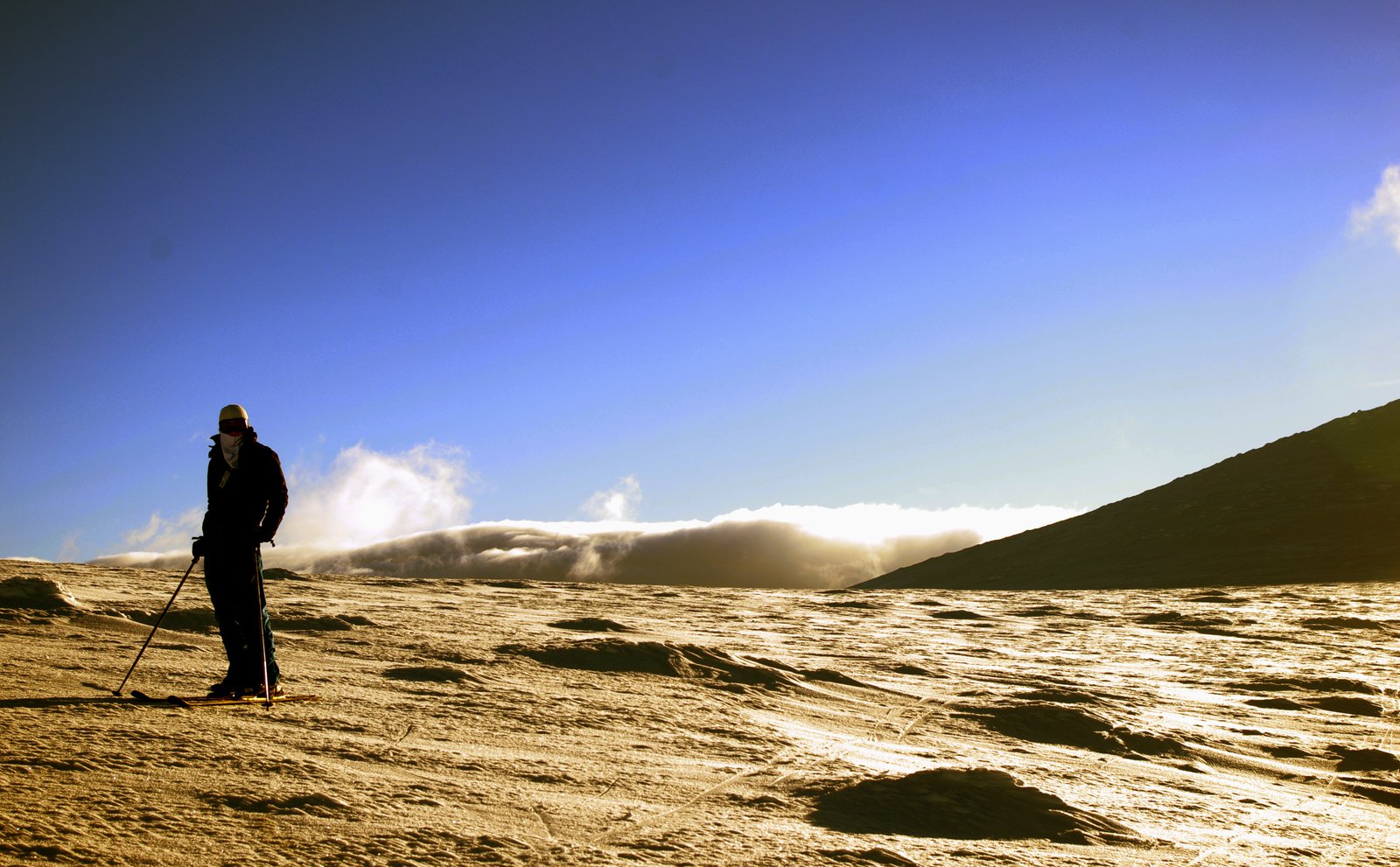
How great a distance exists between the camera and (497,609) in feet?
43.7

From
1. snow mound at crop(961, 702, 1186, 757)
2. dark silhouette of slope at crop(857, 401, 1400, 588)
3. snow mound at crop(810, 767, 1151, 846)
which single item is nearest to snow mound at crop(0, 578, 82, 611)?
snow mound at crop(810, 767, 1151, 846)

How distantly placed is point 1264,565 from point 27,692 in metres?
26.2

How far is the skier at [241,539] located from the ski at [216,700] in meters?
0.08

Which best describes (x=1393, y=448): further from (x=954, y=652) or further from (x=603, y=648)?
(x=603, y=648)

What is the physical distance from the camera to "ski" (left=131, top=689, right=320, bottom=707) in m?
5.49

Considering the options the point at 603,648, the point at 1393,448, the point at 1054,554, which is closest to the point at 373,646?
the point at 603,648

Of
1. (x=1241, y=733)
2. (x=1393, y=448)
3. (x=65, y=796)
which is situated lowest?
(x=1241, y=733)

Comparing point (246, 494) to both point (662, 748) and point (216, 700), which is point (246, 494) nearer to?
point (216, 700)

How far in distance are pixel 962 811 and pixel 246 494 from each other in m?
4.47

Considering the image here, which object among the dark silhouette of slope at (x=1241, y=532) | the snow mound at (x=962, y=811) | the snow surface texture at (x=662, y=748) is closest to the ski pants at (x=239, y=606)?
the snow surface texture at (x=662, y=748)

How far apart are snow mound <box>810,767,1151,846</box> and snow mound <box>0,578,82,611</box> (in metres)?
7.75

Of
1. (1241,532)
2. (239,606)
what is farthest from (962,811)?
(1241,532)

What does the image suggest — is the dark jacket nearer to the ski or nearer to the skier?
the skier

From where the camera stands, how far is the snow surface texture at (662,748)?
3768 mm
